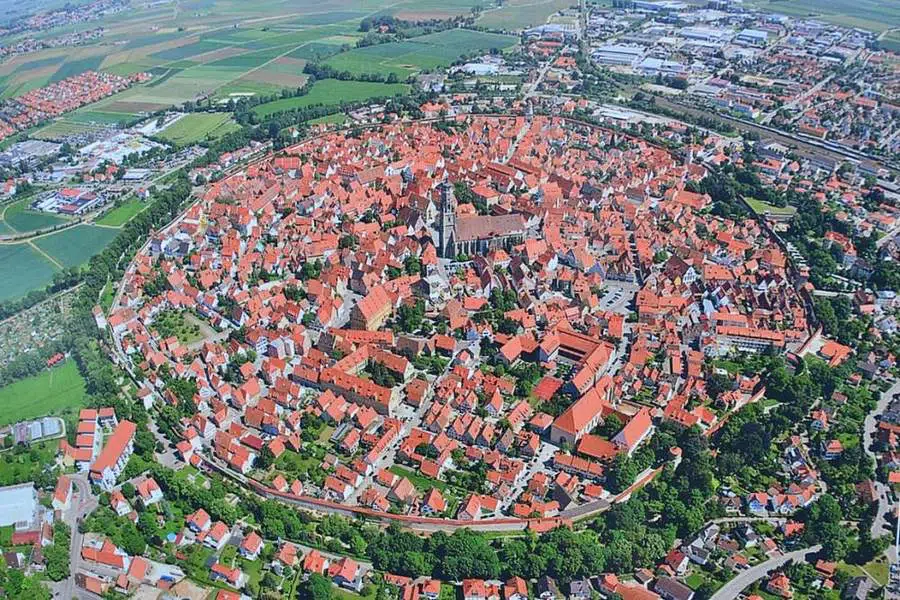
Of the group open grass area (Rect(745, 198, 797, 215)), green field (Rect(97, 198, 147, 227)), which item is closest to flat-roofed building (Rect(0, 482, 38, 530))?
green field (Rect(97, 198, 147, 227))

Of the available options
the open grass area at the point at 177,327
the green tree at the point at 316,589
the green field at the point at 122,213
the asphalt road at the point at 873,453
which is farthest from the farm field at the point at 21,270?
the asphalt road at the point at 873,453

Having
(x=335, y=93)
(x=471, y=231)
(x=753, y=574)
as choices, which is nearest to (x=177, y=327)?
(x=471, y=231)

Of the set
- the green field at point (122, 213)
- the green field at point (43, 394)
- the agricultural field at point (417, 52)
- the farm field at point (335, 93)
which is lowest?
the green field at point (43, 394)

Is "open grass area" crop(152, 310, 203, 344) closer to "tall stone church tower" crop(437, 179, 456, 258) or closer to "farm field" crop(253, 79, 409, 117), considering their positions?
"tall stone church tower" crop(437, 179, 456, 258)

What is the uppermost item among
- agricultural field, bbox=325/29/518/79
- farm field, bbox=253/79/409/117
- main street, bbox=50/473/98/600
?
agricultural field, bbox=325/29/518/79

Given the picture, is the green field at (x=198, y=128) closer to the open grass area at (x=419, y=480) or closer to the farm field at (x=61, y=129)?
the farm field at (x=61, y=129)
